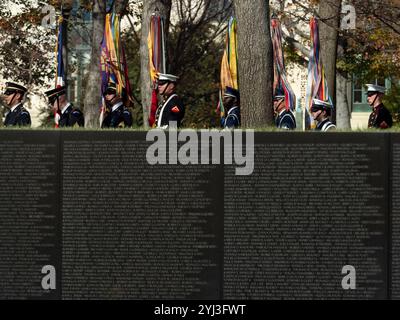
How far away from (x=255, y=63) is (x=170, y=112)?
1.50 meters

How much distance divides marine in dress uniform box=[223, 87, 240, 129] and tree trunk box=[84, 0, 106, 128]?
22.3 feet

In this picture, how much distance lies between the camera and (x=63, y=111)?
19.2m

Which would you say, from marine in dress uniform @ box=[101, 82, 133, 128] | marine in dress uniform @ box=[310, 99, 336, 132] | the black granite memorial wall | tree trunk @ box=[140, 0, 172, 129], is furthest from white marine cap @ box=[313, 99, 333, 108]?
tree trunk @ box=[140, 0, 172, 129]

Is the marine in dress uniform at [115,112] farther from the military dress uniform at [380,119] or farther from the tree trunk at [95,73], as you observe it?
the tree trunk at [95,73]

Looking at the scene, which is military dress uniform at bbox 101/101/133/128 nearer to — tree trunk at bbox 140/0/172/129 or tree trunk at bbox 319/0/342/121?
tree trunk at bbox 140/0/172/129

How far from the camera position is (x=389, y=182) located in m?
12.3

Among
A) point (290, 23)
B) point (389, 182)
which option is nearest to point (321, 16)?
point (290, 23)

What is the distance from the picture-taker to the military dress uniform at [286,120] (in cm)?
1755

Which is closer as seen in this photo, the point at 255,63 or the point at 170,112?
the point at 170,112

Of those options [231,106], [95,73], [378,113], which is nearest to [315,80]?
[231,106]

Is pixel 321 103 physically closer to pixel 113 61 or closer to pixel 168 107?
pixel 168 107

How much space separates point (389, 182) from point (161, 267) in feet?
8.22

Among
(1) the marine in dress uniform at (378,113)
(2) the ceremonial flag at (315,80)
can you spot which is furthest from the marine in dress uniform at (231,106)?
(1) the marine in dress uniform at (378,113)

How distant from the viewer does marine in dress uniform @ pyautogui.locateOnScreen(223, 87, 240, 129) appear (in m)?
18.3
